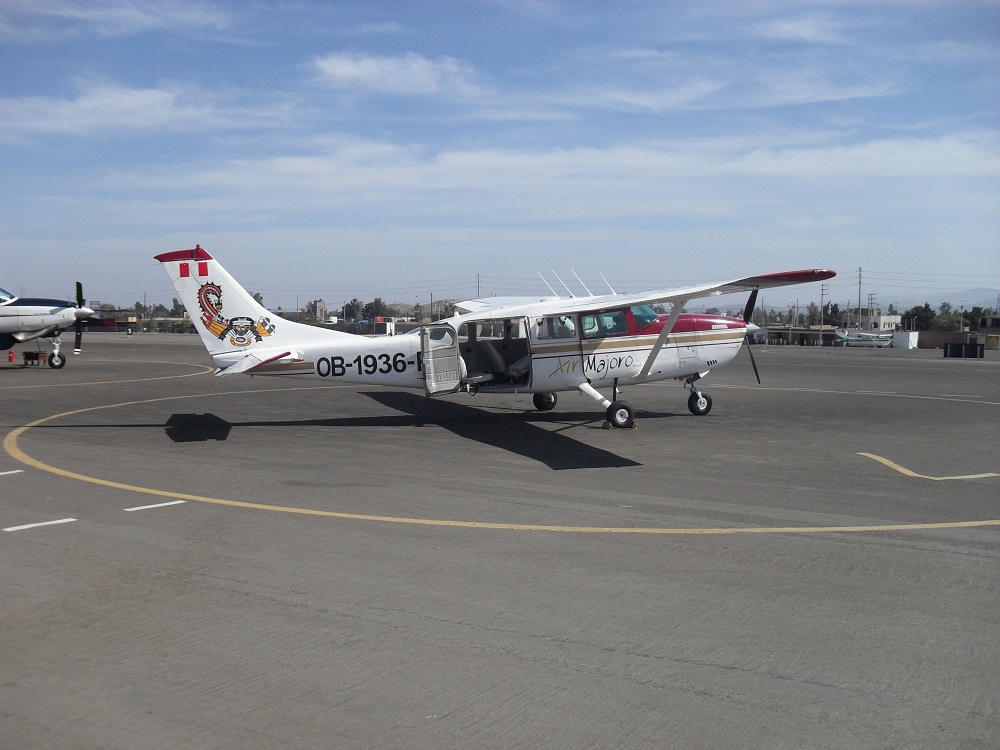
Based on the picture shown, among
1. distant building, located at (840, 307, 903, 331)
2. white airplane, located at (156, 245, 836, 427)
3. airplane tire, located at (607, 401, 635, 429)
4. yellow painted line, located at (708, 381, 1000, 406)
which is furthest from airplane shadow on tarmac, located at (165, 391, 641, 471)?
distant building, located at (840, 307, 903, 331)

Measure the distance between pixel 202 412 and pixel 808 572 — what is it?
1604cm

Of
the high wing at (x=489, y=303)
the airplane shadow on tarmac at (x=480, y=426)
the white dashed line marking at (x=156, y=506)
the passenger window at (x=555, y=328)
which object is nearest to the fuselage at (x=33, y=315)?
the airplane shadow on tarmac at (x=480, y=426)

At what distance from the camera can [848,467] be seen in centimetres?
1294

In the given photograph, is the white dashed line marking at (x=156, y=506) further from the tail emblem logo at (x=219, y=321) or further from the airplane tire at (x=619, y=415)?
the airplane tire at (x=619, y=415)

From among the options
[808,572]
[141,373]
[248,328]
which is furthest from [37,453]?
[141,373]

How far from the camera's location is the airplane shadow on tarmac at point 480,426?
546 inches

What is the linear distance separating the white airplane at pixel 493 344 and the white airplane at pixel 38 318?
19.1 m

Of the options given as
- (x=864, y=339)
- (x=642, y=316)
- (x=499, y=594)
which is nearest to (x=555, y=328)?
(x=642, y=316)

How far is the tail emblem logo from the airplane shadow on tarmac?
1.90m

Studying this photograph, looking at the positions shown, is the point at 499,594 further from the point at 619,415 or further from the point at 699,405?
the point at 699,405

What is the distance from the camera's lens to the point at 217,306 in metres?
17.2

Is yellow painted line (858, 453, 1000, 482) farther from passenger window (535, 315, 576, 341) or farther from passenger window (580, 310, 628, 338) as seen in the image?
passenger window (535, 315, 576, 341)

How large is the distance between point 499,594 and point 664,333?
37.0 ft

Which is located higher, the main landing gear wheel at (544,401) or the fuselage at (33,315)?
the fuselage at (33,315)
